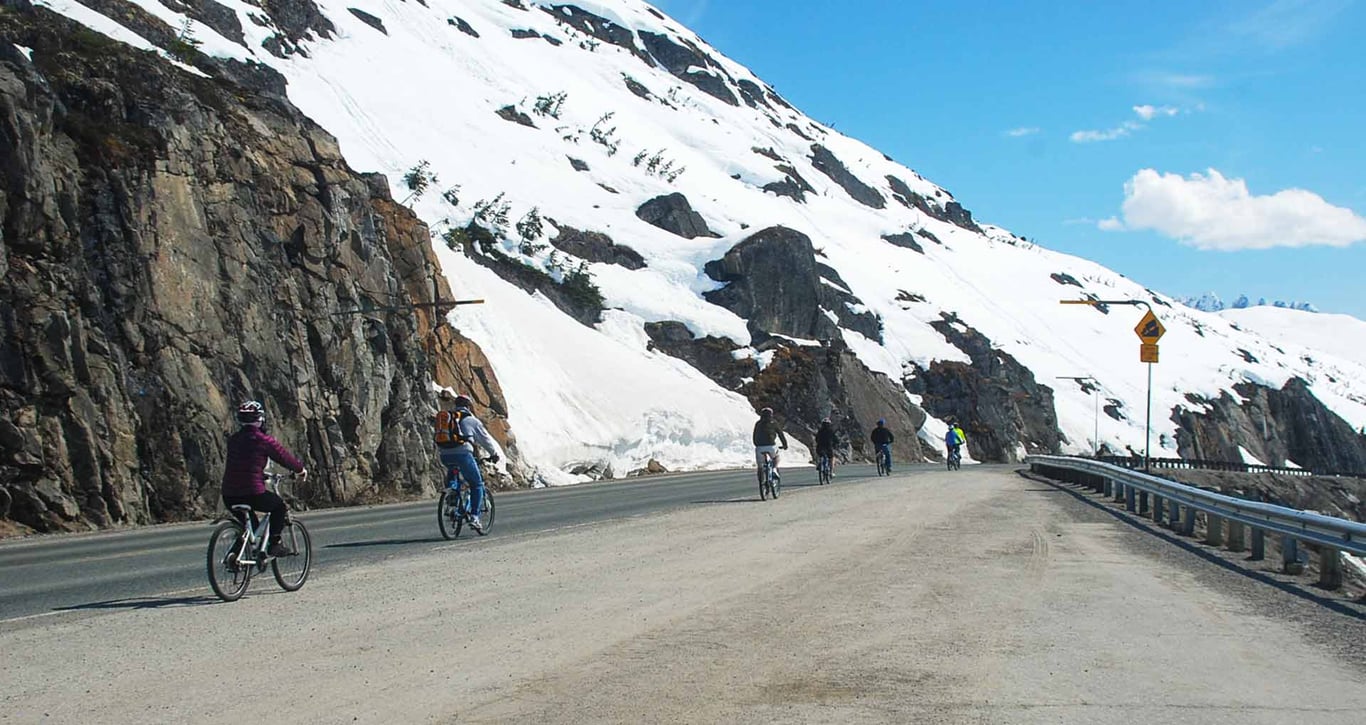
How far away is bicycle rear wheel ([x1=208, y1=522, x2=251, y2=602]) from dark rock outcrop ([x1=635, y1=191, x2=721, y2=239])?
8820 centimetres

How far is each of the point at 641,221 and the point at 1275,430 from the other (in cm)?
8080

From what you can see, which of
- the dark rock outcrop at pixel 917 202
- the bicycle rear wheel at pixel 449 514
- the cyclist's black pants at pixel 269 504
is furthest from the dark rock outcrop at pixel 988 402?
the dark rock outcrop at pixel 917 202

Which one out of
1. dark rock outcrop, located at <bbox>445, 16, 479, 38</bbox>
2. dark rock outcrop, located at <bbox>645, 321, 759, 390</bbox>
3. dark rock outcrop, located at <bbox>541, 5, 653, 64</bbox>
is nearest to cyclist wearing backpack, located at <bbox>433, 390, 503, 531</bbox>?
dark rock outcrop, located at <bbox>645, 321, 759, 390</bbox>

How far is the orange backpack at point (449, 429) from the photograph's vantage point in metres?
15.8

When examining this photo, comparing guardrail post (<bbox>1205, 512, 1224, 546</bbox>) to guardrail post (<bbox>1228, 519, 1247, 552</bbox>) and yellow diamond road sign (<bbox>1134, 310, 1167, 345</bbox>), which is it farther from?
yellow diamond road sign (<bbox>1134, 310, 1167, 345</bbox>)

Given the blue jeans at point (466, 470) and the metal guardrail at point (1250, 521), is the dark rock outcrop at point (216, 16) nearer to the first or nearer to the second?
the blue jeans at point (466, 470)

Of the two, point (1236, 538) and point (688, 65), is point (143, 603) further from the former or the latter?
point (688, 65)

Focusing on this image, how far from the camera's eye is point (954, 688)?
Answer: 263 inches

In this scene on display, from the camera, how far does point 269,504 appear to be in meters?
10.6

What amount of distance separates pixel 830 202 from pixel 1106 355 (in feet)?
138

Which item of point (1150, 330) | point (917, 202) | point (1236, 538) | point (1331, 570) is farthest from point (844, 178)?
point (1331, 570)

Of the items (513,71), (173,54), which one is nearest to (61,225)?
(173,54)

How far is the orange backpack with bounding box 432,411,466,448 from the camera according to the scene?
15.8 m

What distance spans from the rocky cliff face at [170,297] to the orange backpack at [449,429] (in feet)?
32.3
